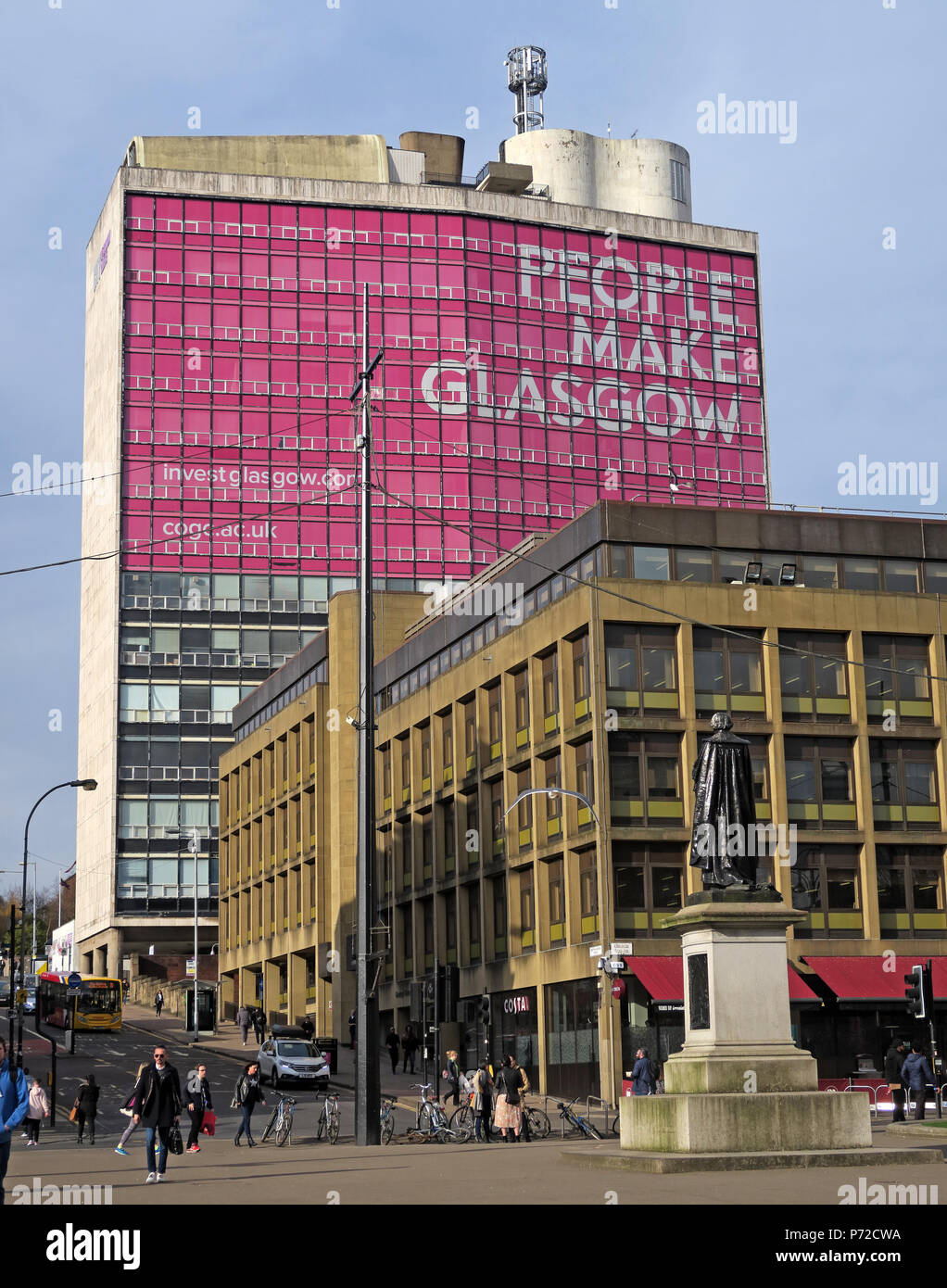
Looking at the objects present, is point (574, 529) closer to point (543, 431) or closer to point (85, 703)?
point (543, 431)

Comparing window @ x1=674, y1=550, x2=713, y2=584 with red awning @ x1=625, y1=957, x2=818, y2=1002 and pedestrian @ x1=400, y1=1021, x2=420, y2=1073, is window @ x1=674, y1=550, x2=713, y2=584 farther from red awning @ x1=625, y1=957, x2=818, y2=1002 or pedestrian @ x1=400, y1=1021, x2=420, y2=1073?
pedestrian @ x1=400, y1=1021, x2=420, y2=1073

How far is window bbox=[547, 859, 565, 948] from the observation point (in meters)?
56.0

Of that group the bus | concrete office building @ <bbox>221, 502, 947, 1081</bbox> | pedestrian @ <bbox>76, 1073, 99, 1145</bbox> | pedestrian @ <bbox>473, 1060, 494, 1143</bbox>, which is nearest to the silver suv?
concrete office building @ <bbox>221, 502, 947, 1081</bbox>

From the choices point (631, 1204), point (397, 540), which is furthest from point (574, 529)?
point (397, 540)

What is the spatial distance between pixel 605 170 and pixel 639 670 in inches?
3536

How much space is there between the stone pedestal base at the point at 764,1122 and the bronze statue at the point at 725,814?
123 inches

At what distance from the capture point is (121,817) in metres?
112

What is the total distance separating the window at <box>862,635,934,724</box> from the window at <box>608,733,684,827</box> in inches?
278

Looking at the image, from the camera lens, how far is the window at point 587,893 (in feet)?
175

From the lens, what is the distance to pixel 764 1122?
22.4 meters

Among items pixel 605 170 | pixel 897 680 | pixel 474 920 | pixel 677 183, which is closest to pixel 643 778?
pixel 897 680

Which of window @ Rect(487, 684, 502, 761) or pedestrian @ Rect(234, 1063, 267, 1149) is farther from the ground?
window @ Rect(487, 684, 502, 761)

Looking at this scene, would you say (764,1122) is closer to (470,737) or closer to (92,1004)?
(470,737)

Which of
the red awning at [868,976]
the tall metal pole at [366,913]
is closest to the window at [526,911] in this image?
the red awning at [868,976]
